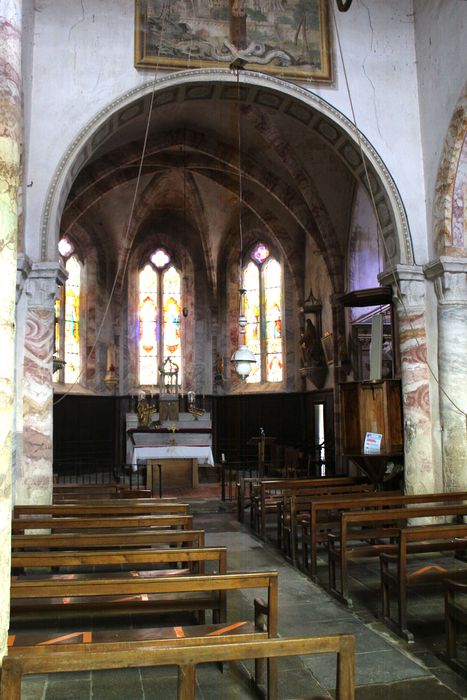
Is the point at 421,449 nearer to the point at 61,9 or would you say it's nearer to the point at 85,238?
the point at 61,9

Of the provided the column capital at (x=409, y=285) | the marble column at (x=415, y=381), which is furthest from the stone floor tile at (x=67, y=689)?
the column capital at (x=409, y=285)

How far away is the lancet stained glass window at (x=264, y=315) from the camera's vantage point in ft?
74.1

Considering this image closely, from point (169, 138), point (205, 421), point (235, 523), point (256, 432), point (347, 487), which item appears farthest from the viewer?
point (256, 432)

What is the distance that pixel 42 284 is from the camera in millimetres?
10453

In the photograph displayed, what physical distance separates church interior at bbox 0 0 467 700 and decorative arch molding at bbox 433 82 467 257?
0.05 m

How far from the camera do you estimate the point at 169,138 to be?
1767 cm

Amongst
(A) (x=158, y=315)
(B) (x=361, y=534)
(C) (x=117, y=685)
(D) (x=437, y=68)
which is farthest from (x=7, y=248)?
(A) (x=158, y=315)

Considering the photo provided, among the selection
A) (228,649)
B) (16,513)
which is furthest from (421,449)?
(228,649)

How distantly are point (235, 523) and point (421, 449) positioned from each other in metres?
3.71

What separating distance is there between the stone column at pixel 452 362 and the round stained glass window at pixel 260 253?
12.0 m

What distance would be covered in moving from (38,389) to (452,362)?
7129 millimetres

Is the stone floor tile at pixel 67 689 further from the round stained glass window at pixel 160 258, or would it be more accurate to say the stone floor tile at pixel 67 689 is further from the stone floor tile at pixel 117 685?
the round stained glass window at pixel 160 258

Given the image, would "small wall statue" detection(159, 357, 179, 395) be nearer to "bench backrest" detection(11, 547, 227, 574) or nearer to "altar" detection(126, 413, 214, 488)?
"altar" detection(126, 413, 214, 488)

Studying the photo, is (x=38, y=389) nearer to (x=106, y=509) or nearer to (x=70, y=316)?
(x=106, y=509)
